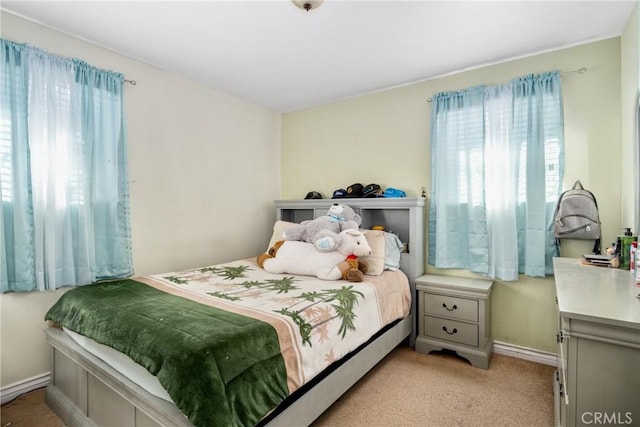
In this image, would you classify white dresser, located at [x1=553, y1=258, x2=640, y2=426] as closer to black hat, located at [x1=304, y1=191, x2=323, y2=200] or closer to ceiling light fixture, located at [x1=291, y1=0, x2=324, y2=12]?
ceiling light fixture, located at [x1=291, y1=0, x2=324, y2=12]

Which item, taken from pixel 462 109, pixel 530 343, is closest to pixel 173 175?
pixel 462 109

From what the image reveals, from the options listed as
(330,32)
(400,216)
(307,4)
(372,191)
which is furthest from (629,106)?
(307,4)

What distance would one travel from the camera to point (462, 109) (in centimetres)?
287

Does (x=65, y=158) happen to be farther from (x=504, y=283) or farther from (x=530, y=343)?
(x=530, y=343)

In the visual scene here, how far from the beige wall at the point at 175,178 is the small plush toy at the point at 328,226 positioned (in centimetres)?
96

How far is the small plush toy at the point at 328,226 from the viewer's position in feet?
8.98

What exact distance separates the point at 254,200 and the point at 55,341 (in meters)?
2.31

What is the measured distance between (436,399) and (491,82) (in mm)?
2614

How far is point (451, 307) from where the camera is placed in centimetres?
265

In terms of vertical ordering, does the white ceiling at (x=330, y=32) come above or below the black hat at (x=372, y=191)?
above

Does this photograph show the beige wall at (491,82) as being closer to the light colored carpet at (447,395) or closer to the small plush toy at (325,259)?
the light colored carpet at (447,395)

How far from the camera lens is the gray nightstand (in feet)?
8.28

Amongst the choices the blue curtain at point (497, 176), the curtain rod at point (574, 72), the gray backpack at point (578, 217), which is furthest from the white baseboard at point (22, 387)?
the curtain rod at point (574, 72)

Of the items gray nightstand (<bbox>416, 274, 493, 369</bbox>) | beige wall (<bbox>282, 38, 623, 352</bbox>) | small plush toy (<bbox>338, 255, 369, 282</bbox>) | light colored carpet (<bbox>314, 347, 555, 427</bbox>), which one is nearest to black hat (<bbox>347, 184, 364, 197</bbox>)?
beige wall (<bbox>282, 38, 623, 352</bbox>)
